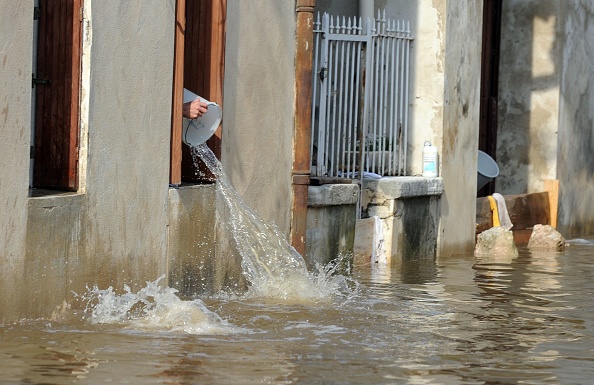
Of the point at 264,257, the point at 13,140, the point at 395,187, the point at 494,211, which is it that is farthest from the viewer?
the point at 494,211

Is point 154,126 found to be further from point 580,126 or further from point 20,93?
point 580,126

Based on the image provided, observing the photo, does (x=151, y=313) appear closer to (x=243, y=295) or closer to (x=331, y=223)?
(x=243, y=295)

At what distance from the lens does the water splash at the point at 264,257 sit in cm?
862

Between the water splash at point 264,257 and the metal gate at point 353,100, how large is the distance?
6.25 feet

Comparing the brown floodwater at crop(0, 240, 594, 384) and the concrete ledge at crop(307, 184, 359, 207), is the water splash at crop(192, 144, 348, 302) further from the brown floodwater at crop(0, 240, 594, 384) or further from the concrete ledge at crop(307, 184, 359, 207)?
the concrete ledge at crop(307, 184, 359, 207)

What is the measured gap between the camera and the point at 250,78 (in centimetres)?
922

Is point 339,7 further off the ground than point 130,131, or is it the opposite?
point 339,7

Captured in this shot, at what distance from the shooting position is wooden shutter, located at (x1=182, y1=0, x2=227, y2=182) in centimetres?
866

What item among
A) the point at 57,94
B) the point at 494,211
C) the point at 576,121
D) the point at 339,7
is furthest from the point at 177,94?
the point at 576,121

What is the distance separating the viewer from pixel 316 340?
6.67 meters

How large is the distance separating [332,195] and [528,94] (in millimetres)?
6401

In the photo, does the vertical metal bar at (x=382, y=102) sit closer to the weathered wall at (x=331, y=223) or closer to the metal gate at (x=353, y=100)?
the metal gate at (x=353, y=100)

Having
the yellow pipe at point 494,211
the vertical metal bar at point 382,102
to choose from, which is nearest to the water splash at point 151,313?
the vertical metal bar at point 382,102

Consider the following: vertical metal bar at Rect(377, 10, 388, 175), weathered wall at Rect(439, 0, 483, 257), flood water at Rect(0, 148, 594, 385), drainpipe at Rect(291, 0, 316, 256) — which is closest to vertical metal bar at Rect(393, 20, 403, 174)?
vertical metal bar at Rect(377, 10, 388, 175)
